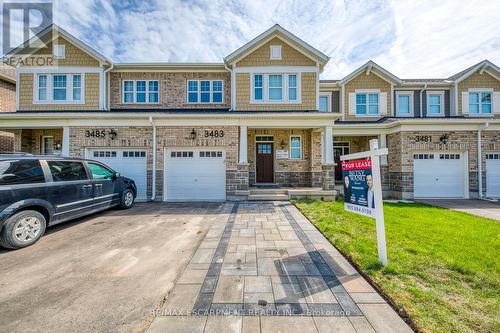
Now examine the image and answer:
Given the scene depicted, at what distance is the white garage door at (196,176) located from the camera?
372 inches

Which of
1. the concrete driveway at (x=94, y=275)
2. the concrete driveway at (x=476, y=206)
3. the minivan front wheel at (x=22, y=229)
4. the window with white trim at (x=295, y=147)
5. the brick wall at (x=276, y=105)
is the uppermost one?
the brick wall at (x=276, y=105)

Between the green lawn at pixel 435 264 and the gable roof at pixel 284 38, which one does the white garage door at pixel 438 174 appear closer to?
the green lawn at pixel 435 264

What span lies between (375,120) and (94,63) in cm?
1554

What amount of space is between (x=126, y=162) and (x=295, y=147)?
8.32 metres

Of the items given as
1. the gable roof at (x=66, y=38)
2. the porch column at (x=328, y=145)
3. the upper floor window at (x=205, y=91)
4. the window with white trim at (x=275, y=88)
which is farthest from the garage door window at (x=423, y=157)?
the gable roof at (x=66, y=38)

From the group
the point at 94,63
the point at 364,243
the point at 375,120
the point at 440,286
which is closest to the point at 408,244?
the point at 364,243

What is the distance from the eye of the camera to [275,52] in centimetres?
1093

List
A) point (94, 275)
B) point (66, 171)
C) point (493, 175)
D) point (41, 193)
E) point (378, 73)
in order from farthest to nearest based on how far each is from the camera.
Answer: point (378, 73) → point (493, 175) → point (66, 171) → point (41, 193) → point (94, 275)

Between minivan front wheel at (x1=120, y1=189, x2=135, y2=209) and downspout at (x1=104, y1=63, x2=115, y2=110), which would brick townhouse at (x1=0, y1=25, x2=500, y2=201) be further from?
minivan front wheel at (x1=120, y1=189, x2=135, y2=209)

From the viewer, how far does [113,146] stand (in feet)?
30.7

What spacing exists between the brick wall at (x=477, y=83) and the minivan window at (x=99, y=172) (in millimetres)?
18220

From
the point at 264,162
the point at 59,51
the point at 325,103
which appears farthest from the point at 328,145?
the point at 59,51

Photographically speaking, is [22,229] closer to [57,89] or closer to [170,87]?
[170,87]

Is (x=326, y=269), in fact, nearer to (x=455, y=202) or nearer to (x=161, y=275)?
(x=161, y=275)
